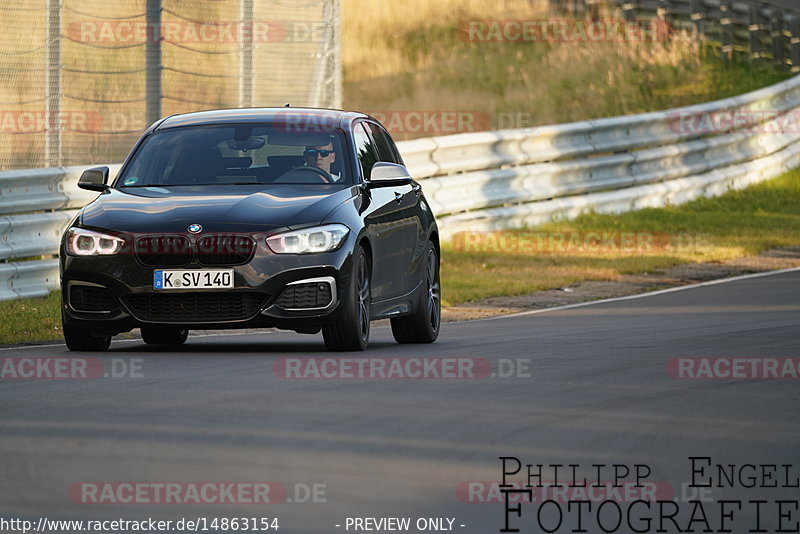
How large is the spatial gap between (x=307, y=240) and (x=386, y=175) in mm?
1082

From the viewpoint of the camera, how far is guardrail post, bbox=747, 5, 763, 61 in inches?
1473

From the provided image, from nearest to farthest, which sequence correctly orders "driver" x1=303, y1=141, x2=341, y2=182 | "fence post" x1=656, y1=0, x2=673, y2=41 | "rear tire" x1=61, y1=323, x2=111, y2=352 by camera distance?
"rear tire" x1=61, y1=323, x2=111, y2=352, "driver" x1=303, y1=141, x2=341, y2=182, "fence post" x1=656, y1=0, x2=673, y2=41

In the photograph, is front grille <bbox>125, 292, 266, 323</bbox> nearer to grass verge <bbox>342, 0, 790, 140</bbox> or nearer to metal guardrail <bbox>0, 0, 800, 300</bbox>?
metal guardrail <bbox>0, 0, 800, 300</bbox>

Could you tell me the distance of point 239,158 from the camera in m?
12.3

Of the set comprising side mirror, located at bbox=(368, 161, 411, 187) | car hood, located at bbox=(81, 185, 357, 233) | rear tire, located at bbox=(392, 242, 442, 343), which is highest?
side mirror, located at bbox=(368, 161, 411, 187)

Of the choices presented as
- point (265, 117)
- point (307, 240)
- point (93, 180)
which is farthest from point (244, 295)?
point (265, 117)

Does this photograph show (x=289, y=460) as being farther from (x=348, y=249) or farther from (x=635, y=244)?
(x=635, y=244)

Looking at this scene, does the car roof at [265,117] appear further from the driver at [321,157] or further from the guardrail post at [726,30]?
the guardrail post at [726,30]

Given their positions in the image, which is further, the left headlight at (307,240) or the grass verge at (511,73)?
the grass verge at (511,73)

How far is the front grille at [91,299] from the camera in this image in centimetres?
1129

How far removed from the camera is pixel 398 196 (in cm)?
1269

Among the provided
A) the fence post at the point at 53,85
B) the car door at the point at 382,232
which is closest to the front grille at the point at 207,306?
the car door at the point at 382,232

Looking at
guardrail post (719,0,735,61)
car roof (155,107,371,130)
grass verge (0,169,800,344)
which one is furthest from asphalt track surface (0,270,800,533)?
guardrail post (719,0,735,61)

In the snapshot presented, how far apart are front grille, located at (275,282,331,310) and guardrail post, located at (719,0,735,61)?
27.2m
